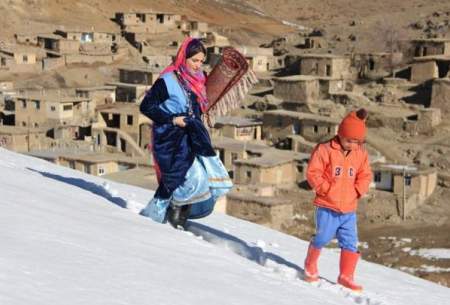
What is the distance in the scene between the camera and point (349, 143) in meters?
5.14

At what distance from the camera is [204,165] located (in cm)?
577

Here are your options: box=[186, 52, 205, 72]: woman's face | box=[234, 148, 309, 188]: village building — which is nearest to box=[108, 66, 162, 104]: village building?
box=[234, 148, 309, 188]: village building

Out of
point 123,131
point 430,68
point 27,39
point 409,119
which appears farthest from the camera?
point 27,39

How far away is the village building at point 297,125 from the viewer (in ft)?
84.0

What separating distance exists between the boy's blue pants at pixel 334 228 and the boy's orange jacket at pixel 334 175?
5cm

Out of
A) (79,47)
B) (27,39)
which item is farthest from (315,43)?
(27,39)

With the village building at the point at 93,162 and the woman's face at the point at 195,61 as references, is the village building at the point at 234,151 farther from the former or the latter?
the woman's face at the point at 195,61

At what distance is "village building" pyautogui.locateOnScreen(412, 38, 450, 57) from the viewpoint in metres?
30.3

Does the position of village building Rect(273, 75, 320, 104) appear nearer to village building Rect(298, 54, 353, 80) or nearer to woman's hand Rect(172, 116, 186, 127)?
village building Rect(298, 54, 353, 80)

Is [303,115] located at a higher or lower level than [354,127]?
lower

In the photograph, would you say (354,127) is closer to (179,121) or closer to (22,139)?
(179,121)

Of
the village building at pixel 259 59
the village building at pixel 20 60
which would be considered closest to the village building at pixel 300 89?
the village building at pixel 259 59

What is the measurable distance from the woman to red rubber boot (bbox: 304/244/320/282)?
2.70 feet

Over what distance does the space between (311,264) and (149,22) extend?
40.0 metres
